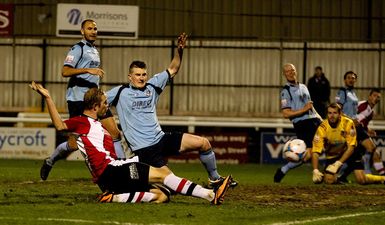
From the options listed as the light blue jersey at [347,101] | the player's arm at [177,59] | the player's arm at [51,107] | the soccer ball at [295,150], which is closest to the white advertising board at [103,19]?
the light blue jersey at [347,101]

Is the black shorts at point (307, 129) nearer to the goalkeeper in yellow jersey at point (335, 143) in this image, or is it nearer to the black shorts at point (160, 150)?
the goalkeeper in yellow jersey at point (335, 143)

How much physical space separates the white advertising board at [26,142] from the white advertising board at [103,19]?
7291 mm

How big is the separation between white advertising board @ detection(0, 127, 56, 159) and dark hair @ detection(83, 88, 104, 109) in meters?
13.0

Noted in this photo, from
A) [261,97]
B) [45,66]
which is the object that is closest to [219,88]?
[261,97]

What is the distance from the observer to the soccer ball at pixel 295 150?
1644 cm

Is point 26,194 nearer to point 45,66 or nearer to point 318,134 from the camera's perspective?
point 318,134

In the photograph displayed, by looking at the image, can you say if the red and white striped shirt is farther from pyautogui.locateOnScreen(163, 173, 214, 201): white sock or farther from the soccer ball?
the soccer ball

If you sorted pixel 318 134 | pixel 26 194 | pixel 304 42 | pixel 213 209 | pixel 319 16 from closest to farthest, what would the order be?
1. pixel 213 209
2. pixel 26 194
3. pixel 318 134
4. pixel 304 42
5. pixel 319 16

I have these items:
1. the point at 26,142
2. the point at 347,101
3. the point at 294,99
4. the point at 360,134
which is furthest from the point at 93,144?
the point at 26,142

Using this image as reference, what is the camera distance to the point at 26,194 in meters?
13.3

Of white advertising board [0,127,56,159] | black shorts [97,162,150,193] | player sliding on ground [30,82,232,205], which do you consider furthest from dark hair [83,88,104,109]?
white advertising board [0,127,56,159]

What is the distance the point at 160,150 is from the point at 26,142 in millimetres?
12511

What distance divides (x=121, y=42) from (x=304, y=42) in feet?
20.4

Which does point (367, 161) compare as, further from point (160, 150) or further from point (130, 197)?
point (130, 197)
